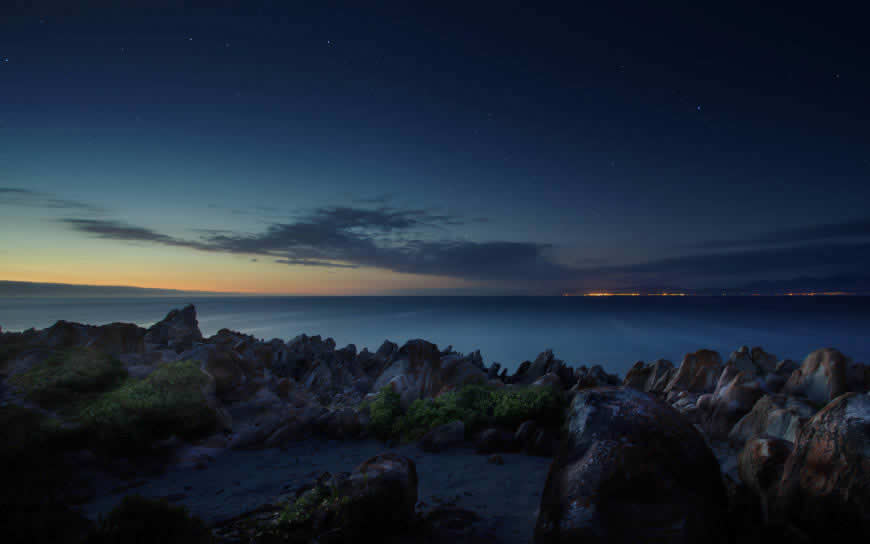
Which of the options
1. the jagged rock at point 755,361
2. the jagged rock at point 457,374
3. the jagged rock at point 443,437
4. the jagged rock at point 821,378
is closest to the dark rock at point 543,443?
the jagged rock at point 443,437

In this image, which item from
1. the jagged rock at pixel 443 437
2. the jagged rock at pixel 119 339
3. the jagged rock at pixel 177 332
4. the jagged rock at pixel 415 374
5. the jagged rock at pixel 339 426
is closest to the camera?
the jagged rock at pixel 443 437

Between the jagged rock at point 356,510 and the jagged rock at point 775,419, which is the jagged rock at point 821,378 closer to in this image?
the jagged rock at point 775,419

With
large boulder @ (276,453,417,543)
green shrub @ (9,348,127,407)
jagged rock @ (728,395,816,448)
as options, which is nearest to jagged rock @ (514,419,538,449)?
jagged rock @ (728,395,816,448)

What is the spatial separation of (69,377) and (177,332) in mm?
12272

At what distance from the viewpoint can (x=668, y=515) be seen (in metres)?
3.92

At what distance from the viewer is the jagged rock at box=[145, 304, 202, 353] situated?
19.5 m

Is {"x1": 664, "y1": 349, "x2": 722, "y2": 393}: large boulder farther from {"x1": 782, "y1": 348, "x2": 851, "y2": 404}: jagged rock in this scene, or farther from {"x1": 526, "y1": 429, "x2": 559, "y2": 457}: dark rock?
{"x1": 526, "y1": 429, "x2": 559, "y2": 457}: dark rock

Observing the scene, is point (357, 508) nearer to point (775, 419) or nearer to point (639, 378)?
point (775, 419)

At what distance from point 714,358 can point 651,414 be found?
13.9 metres

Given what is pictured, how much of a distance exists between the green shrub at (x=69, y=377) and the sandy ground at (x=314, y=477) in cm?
410

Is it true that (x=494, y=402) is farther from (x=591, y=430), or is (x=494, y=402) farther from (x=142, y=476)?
(x=142, y=476)

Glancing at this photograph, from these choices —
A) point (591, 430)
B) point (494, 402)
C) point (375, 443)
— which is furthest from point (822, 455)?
point (375, 443)

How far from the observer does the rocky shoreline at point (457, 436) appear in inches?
161

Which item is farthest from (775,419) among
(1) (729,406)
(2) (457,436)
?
(2) (457,436)
